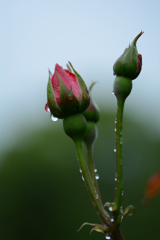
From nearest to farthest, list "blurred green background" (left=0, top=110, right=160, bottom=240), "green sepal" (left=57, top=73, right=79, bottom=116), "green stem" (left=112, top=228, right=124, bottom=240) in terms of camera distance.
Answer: "green stem" (left=112, top=228, right=124, bottom=240)
"green sepal" (left=57, top=73, right=79, bottom=116)
"blurred green background" (left=0, top=110, right=160, bottom=240)

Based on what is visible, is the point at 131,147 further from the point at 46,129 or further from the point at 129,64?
the point at 129,64

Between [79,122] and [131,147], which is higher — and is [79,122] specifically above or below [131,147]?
above

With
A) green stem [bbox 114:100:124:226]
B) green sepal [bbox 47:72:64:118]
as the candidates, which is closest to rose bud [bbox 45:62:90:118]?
green sepal [bbox 47:72:64:118]

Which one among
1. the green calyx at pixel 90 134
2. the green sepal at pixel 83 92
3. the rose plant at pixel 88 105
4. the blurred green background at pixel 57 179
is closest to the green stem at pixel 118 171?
the rose plant at pixel 88 105

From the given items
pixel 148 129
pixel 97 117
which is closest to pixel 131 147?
pixel 148 129

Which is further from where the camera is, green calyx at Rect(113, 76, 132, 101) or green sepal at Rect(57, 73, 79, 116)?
green calyx at Rect(113, 76, 132, 101)

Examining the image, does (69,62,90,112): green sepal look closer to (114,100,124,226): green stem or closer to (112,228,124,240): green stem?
(114,100,124,226): green stem

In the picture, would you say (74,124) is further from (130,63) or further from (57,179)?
(57,179)
